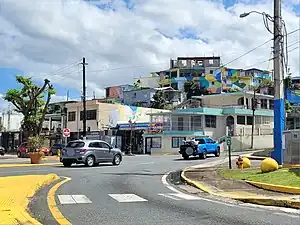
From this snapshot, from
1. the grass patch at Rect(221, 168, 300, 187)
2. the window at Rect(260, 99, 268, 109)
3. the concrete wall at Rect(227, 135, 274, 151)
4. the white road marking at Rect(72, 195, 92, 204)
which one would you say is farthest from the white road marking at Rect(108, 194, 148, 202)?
the window at Rect(260, 99, 268, 109)

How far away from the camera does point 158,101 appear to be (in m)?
86.7

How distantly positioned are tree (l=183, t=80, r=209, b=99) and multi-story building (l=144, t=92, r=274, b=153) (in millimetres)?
32500

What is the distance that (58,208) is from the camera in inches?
423

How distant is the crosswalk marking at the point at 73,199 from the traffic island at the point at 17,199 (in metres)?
0.86

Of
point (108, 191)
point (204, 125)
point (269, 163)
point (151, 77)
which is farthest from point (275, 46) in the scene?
point (151, 77)

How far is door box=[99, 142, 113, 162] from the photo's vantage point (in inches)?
1143

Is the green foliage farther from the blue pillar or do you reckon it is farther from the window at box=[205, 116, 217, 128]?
the window at box=[205, 116, 217, 128]

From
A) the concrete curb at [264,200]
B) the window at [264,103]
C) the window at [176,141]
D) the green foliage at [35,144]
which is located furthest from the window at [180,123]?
the concrete curb at [264,200]

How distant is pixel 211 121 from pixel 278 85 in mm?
37259

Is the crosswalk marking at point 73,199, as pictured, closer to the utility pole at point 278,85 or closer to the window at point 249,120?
the utility pole at point 278,85

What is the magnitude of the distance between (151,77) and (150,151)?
220 ft

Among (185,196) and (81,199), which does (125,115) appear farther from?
(81,199)

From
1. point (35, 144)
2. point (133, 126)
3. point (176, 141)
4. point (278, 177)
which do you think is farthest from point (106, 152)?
point (133, 126)

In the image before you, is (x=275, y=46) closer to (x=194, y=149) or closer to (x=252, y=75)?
(x=194, y=149)
